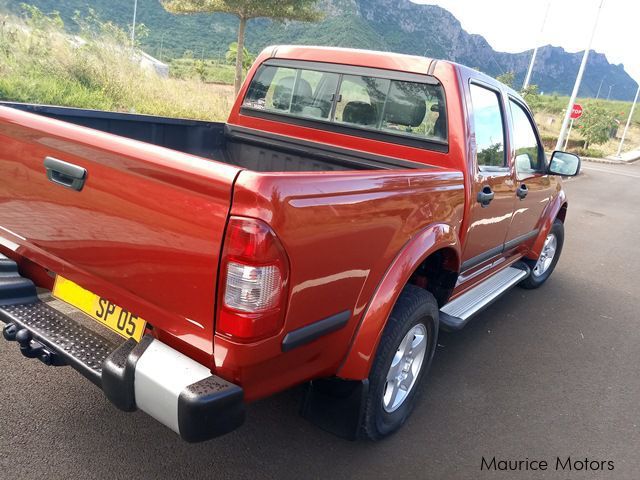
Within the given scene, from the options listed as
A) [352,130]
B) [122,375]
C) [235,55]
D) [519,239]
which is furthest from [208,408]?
[235,55]

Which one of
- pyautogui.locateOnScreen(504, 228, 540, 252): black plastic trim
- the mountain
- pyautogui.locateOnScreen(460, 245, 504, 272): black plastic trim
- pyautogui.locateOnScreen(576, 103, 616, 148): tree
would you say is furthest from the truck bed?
pyautogui.locateOnScreen(576, 103, 616, 148): tree

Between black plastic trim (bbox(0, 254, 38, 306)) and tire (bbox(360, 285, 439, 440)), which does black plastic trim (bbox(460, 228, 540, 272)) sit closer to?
tire (bbox(360, 285, 439, 440))

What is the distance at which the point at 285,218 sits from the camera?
1562 mm

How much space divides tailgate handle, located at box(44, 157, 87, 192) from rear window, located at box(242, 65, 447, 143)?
1.88 m

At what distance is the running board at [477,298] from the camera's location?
2.94 m

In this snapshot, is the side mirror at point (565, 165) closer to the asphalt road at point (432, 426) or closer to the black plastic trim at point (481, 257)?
the black plastic trim at point (481, 257)

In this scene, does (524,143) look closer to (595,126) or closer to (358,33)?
(595,126)

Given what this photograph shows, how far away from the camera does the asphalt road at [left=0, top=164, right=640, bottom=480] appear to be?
88.5 inches

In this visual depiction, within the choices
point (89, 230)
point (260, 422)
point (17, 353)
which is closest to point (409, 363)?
point (260, 422)

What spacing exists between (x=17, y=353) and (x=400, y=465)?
7.44 ft

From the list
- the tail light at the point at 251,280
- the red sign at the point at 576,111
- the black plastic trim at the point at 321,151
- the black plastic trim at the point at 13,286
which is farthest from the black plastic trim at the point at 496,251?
the red sign at the point at 576,111

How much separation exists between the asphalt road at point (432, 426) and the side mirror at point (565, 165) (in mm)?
1349

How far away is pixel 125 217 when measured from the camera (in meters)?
1.76

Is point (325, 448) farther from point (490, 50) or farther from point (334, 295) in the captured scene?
point (490, 50)
